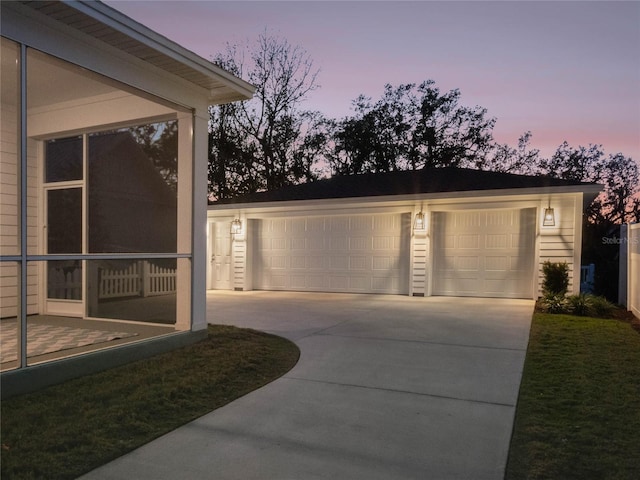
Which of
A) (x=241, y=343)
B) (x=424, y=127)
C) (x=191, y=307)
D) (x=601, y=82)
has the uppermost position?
(x=424, y=127)

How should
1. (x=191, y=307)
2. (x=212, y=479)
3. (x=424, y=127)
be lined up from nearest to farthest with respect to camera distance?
(x=212, y=479), (x=191, y=307), (x=424, y=127)

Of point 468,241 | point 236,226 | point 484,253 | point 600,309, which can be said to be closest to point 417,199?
point 468,241

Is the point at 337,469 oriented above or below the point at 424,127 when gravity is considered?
below

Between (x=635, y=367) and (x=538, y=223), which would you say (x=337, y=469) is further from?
(x=538, y=223)

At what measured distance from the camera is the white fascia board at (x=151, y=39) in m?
3.73

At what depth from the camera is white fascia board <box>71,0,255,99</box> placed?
12.2 ft

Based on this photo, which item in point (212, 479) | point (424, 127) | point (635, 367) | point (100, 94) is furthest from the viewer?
point (424, 127)

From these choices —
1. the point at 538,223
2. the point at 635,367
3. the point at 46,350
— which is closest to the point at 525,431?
the point at 635,367

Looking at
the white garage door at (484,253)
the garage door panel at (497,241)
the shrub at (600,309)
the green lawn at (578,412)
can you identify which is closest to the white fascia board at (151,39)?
the green lawn at (578,412)

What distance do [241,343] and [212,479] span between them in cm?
311

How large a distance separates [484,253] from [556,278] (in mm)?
1649

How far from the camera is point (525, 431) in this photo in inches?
118

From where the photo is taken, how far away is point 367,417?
3240 mm

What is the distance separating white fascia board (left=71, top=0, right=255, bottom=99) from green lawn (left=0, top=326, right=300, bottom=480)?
3.16m
